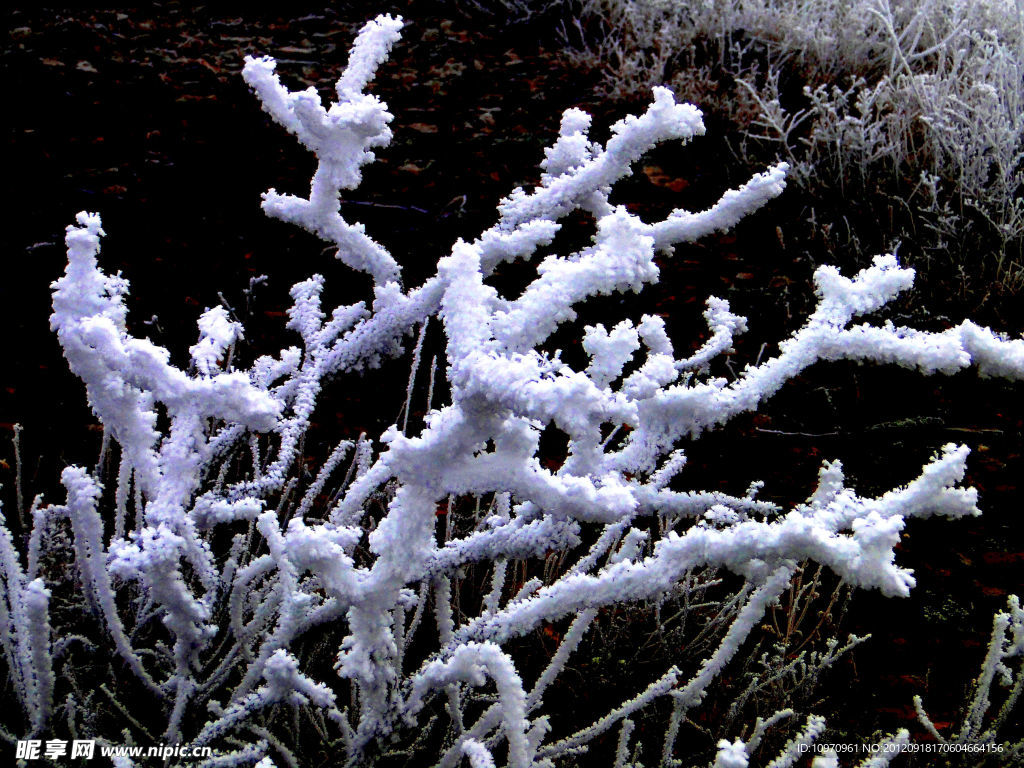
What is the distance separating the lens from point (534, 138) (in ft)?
9.98

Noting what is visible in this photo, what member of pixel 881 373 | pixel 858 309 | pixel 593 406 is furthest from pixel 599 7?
pixel 593 406

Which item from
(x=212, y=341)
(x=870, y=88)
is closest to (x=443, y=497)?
(x=212, y=341)

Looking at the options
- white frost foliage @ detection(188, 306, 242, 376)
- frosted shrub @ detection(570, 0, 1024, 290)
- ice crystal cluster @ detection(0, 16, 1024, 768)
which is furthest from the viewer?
frosted shrub @ detection(570, 0, 1024, 290)

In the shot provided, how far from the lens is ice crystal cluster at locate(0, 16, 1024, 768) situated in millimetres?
806

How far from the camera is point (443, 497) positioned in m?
0.98

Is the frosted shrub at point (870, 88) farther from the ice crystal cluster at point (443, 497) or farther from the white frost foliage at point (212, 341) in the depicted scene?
the white frost foliage at point (212, 341)

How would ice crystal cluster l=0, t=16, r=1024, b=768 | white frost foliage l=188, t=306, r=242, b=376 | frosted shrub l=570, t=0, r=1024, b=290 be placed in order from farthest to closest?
frosted shrub l=570, t=0, r=1024, b=290 → white frost foliage l=188, t=306, r=242, b=376 → ice crystal cluster l=0, t=16, r=1024, b=768

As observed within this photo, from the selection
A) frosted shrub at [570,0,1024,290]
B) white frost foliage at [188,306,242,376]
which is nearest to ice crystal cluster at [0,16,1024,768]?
white frost foliage at [188,306,242,376]

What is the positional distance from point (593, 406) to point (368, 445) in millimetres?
734

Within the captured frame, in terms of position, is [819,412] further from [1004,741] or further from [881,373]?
[1004,741]

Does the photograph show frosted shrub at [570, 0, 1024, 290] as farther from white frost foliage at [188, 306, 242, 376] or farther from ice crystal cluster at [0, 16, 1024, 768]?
white frost foliage at [188, 306, 242, 376]

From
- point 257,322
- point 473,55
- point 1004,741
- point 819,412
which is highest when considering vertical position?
point 473,55

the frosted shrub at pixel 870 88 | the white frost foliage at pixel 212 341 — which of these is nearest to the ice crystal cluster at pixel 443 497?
the white frost foliage at pixel 212 341

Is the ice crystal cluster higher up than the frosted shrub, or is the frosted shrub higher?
the frosted shrub
